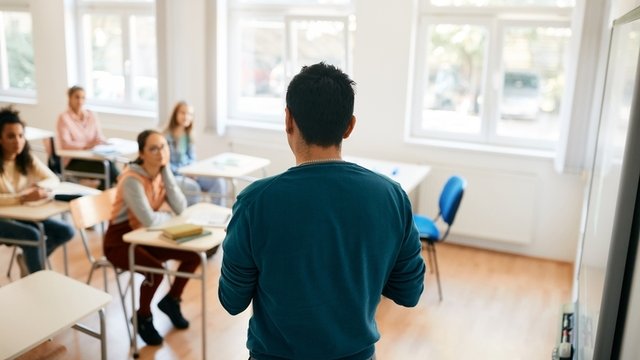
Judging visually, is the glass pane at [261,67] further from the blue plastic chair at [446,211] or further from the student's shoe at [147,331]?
the student's shoe at [147,331]

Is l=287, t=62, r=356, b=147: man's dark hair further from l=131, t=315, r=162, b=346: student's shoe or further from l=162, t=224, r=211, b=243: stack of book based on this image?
l=131, t=315, r=162, b=346: student's shoe

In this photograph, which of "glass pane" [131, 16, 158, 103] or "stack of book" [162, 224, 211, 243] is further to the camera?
"glass pane" [131, 16, 158, 103]

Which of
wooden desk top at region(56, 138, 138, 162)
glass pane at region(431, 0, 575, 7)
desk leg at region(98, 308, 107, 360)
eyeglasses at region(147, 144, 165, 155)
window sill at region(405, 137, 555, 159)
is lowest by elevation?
Result: desk leg at region(98, 308, 107, 360)

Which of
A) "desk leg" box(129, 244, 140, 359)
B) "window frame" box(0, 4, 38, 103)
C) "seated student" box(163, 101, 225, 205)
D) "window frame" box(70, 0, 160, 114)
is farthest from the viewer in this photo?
"window frame" box(0, 4, 38, 103)

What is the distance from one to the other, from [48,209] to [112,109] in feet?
12.4

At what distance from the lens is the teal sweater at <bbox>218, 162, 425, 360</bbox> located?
4.42ft

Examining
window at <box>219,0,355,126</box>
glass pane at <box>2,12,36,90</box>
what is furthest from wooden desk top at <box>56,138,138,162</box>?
glass pane at <box>2,12,36,90</box>

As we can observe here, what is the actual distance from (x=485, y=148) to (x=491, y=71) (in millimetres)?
686

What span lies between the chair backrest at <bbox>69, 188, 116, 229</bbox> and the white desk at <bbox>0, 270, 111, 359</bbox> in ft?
2.44

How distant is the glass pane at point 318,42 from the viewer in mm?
5789

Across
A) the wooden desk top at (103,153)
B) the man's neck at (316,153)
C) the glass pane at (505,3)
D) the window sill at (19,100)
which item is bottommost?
the wooden desk top at (103,153)

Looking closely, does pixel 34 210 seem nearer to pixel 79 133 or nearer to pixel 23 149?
pixel 23 149

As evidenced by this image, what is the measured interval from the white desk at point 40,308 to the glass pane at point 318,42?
3751mm

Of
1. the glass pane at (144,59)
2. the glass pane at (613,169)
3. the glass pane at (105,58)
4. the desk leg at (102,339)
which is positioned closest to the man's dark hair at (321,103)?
the glass pane at (613,169)
